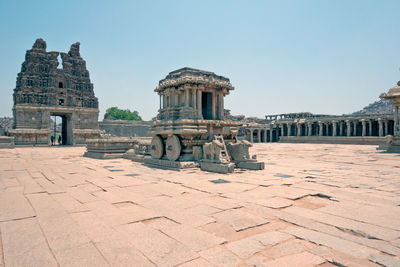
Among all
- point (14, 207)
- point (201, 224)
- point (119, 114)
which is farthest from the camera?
point (119, 114)

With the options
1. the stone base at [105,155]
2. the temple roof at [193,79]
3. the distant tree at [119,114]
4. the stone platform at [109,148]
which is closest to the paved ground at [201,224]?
the temple roof at [193,79]

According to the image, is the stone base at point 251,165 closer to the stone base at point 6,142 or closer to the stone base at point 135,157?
the stone base at point 135,157

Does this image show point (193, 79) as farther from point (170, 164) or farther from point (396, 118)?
point (396, 118)

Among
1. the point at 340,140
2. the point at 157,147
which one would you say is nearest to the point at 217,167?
the point at 157,147

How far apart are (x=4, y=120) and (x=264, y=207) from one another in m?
81.1

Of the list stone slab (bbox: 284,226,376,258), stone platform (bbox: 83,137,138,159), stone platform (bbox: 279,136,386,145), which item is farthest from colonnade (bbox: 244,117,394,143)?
stone slab (bbox: 284,226,376,258)

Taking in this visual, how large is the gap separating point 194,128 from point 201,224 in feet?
20.5

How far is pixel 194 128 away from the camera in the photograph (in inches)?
384

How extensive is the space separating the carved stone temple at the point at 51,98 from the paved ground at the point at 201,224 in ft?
85.1

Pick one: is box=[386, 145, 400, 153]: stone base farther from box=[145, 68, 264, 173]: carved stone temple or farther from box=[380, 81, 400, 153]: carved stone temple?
box=[145, 68, 264, 173]: carved stone temple

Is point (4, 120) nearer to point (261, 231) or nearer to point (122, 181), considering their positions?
point (122, 181)

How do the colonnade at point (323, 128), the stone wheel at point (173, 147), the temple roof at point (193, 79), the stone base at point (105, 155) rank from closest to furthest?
the stone wheel at point (173, 147) → the temple roof at point (193, 79) → the stone base at point (105, 155) → the colonnade at point (323, 128)

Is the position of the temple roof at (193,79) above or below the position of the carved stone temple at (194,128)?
above

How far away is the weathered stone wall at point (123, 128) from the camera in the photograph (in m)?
39.9
